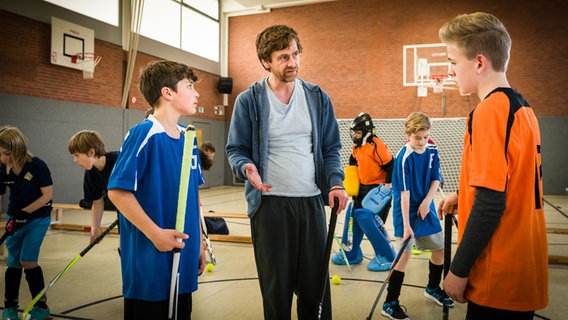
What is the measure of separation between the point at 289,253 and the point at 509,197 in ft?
3.26

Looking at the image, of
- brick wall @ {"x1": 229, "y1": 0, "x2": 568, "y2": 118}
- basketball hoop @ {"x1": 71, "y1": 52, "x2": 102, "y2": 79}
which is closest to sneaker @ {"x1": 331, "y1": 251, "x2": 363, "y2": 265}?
basketball hoop @ {"x1": 71, "y1": 52, "x2": 102, "y2": 79}

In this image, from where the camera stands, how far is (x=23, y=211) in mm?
3000

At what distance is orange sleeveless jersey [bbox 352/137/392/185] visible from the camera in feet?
14.9

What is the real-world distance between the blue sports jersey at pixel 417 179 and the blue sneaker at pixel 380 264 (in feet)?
4.04

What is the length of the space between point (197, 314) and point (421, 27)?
1271 centimetres

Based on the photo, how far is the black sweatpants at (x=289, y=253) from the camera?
6.34 feet

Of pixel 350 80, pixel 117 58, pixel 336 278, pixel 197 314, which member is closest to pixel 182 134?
pixel 197 314

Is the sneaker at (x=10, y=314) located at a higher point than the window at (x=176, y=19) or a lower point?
lower

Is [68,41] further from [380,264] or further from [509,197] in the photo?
[509,197]

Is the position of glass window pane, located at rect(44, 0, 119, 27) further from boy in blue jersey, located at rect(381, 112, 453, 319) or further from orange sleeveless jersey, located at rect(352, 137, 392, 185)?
boy in blue jersey, located at rect(381, 112, 453, 319)

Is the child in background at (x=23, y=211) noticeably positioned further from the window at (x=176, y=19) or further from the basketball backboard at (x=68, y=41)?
the window at (x=176, y=19)

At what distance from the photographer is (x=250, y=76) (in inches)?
607

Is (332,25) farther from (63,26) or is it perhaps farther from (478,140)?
(478,140)

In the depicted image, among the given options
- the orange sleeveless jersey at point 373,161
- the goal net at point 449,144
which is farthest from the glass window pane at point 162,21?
the orange sleeveless jersey at point 373,161
